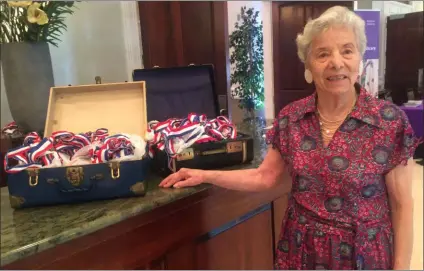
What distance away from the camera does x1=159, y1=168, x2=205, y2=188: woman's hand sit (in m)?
1.25

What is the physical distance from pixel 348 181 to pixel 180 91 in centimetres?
90

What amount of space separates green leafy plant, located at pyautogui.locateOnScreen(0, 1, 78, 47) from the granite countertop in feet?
2.00

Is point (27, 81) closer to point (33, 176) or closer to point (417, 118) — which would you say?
point (33, 176)

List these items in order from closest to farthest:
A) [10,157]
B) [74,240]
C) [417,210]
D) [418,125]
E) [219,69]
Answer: [74,240] < [10,157] < [219,69] < [417,210] < [418,125]

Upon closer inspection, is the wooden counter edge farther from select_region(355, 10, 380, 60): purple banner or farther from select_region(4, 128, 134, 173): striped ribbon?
select_region(355, 10, 380, 60): purple banner

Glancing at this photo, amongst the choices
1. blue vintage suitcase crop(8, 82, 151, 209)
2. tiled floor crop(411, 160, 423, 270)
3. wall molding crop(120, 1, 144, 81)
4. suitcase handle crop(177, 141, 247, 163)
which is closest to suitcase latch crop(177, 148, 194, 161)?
suitcase handle crop(177, 141, 247, 163)

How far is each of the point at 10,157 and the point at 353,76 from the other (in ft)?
3.23

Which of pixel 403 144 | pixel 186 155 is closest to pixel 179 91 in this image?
pixel 186 155

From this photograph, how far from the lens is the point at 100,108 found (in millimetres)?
1468

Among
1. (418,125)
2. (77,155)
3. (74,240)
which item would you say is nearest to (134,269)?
(74,240)

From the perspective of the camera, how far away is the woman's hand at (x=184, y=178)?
4.09 feet

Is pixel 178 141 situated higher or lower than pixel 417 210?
higher

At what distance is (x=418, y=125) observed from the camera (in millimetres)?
4578

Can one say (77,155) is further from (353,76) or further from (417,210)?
(417,210)
